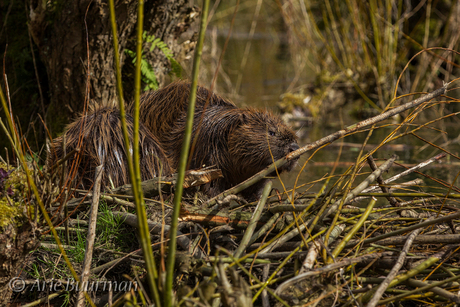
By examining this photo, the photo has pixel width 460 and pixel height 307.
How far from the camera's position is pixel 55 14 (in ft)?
11.9

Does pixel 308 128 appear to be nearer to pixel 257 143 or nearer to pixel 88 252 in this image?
pixel 257 143

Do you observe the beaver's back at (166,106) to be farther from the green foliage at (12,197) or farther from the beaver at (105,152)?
the green foliage at (12,197)

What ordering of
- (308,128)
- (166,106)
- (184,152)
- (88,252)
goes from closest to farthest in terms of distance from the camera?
(184,152)
(88,252)
(166,106)
(308,128)

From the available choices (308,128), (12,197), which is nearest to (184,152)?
(12,197)

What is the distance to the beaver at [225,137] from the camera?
9.90 ft

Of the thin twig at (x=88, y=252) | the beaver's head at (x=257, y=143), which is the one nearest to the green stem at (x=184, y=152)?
the thin twig at (x=88, y=252)

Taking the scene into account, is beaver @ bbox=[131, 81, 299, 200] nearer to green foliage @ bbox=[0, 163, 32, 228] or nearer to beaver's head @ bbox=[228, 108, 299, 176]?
beaver's head @ bbox=[228, 108, 299, 176]

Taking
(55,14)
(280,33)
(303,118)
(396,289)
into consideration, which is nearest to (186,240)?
(396,289)

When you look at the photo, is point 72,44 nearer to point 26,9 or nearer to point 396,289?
point 26,9

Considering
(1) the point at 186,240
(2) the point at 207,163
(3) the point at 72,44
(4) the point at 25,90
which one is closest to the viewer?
(1) the point at 186,240

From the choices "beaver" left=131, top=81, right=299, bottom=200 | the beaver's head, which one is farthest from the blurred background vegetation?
the beaver's head

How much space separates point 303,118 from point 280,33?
28.3ft

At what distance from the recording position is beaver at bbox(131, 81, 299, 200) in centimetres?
302

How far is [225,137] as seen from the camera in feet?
10.2
